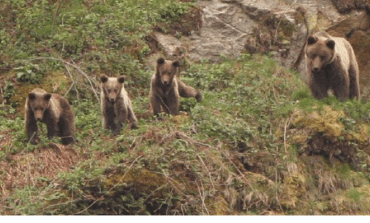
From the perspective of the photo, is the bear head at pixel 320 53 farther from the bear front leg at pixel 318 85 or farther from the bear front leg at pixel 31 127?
the bear front leg at pixel 31 127

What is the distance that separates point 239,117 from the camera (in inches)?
515

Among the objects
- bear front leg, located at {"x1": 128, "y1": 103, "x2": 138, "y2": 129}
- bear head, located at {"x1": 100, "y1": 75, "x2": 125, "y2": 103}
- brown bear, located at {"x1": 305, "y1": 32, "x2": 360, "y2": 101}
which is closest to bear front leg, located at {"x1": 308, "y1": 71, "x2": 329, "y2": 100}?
brown bear, located at {"x1": 305, "y1": 32, "x2": 360, "y2": 101}

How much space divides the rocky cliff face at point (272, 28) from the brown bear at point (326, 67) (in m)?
2.85

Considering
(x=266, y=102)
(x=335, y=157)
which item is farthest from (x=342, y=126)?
(x=266, y=102)

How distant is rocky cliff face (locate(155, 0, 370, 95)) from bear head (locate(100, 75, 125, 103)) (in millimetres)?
3805

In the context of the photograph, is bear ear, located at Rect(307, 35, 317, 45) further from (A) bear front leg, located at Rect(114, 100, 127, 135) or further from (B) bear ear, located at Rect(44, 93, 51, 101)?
(B) bear ear, located at Rect(44, 93, 51, 101)

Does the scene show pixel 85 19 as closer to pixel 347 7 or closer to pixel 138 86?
pixel 138 86

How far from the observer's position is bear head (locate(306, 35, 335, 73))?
13.0 meters

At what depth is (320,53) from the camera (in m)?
Result: 13.0

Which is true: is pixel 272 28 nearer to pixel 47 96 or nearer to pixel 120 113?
pixel 120 113

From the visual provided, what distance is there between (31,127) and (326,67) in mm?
5061

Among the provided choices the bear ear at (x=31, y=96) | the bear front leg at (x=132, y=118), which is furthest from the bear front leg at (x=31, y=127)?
the bear front leg at (x=132, y=118)

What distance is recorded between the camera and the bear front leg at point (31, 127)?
38.5 ft

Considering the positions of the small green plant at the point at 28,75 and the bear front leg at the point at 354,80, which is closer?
the bear front leg at the point at 354,80
